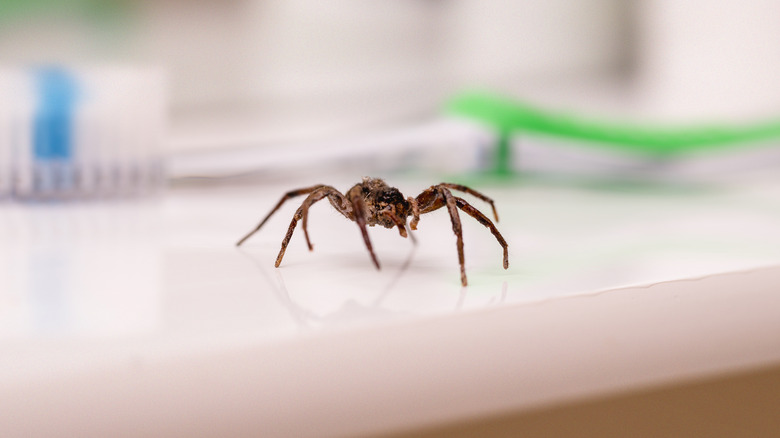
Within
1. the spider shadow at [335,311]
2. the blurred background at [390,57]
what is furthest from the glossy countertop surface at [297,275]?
the blurred background at [390,57]

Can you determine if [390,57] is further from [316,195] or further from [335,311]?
[335,311]

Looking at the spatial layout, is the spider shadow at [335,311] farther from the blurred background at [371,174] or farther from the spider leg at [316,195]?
the spider leg at [316,195]

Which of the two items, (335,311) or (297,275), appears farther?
(297,275)

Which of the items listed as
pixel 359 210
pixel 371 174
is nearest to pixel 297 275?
pixel 359 210

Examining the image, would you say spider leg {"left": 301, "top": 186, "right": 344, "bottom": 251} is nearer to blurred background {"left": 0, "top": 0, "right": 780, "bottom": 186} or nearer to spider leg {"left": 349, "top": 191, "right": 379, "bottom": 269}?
spider leg {"left": 349, "top": 191, "right": 379, "bottom": 269}

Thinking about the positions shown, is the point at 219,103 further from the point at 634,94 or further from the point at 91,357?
the point at 91,357

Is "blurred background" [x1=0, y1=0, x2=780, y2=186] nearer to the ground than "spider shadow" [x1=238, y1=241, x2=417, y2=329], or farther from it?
farther from it

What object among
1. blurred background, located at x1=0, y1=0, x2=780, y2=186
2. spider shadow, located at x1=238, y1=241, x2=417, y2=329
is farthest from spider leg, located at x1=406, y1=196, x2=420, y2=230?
blurred background, located at x1=0, y1=0, x2=780, y2=186

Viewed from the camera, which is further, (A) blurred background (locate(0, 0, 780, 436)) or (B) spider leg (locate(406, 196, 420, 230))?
(B) spider leg (locate(406, 196, 420, 230))

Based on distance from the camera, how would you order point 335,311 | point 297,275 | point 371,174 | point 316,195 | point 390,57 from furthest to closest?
point 390,57, point 371,174, point 316,195, point 297,275, point 335,311
